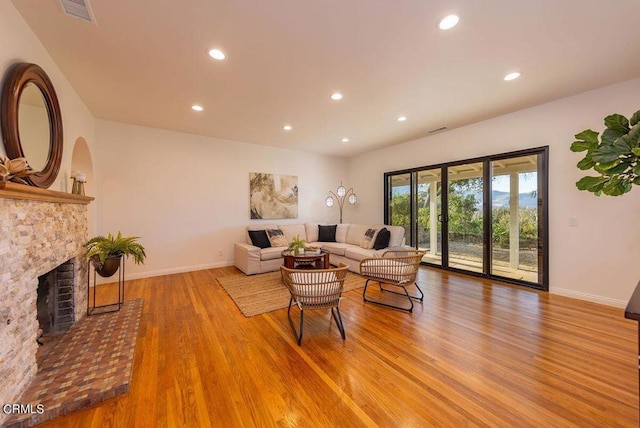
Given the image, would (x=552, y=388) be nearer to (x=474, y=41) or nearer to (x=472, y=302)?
(x=472, y=302)

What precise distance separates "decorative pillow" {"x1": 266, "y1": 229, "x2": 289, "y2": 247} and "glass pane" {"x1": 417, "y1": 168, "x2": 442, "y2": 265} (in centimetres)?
295

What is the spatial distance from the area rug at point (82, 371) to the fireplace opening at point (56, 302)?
12 cm

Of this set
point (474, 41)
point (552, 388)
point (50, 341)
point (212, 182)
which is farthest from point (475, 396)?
point (212, 182)

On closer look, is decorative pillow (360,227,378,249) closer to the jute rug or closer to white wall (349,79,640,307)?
the jute rug

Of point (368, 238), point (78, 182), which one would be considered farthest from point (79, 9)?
point (368, 238)

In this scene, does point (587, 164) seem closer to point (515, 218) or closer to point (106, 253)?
point (515, 218)

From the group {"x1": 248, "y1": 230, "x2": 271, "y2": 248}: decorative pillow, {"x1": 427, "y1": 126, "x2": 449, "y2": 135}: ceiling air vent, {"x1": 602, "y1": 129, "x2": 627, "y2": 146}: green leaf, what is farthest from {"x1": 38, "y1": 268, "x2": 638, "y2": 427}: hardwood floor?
{"x1": 427, "y1": 126, "x2": 449, "y2": 135}: ceiling air vent

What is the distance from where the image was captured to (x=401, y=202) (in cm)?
576

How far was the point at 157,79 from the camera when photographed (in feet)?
9.13

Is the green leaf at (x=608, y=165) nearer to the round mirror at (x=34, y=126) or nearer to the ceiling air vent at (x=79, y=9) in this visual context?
the ceiling air vent at (x=79, y=9)

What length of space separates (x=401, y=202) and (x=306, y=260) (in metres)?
2.98

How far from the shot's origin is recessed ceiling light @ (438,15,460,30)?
189 cm

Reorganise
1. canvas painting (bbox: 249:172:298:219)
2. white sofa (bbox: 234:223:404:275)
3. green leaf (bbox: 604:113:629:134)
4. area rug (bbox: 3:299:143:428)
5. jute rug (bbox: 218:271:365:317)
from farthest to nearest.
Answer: canvas painting (bbox: 249:172:298:219)
white sofa (bbox: 234:223:404:275)
jute rug (bbox: 218:271:365:317)
green leaf (bbox: 604:113:629:134)
area rug (bbox: 3:299:143:428)

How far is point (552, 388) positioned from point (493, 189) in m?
3.28
